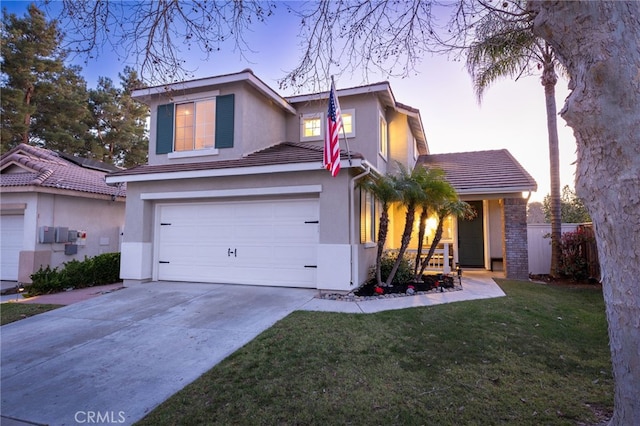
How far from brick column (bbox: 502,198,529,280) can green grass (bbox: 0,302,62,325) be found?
40.3ft

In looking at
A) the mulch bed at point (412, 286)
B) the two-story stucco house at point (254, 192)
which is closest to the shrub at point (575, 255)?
the two-story stucco house at point (254, 192)

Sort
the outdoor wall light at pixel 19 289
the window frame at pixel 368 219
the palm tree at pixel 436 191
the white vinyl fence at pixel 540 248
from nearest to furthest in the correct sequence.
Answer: the palm tree at pixel 436 191, the window frame at pixel 368 219, the outdoor wall light at pixel 19 289, the white vinyl fence at pixel 540 248

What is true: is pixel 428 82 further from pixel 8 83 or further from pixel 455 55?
pixel 8 83

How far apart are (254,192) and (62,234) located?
7.28 metres

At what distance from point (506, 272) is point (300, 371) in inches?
367

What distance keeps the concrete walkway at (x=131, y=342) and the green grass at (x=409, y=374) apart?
1.66ft

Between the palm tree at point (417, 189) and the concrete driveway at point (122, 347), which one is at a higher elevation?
the palm tree at point (417, 189)

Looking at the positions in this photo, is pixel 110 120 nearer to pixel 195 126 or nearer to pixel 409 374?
pixel 195 126

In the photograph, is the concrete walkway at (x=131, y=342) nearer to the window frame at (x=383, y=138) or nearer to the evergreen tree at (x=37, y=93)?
the window frame at (x=383, y=138)

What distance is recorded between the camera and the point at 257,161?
8.73m

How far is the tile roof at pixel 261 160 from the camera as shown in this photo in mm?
8328

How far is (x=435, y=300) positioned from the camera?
24.5 ft

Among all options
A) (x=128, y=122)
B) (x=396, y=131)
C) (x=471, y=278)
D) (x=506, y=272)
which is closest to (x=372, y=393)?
(x=471, y=278)

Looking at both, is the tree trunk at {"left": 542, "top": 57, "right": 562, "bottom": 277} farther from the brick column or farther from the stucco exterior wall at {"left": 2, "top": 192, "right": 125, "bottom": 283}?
the stucco exterior wall at {"left": 2, "top": 192, "right": 125, "bottom": 283}
